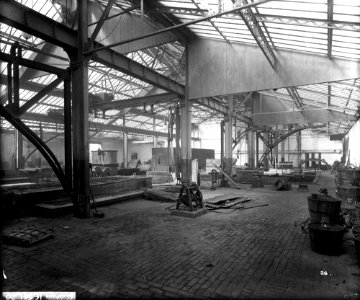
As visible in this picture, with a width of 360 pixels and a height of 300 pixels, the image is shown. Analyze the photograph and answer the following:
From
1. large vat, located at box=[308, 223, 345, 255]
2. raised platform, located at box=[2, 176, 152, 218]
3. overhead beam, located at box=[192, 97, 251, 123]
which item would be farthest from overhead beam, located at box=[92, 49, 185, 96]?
large vat, located at box=[308, 223, 345, 255]

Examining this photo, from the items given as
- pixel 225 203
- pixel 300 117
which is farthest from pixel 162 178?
pixel 300 117

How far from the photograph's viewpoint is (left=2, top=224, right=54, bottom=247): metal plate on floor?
5508 millimetres

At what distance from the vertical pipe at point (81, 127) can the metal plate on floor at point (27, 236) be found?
193 centimetres

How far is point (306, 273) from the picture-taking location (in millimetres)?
4176

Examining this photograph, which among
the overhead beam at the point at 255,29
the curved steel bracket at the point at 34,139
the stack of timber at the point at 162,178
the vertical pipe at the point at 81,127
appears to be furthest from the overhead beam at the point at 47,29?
the stack of timber at the point at 162,178

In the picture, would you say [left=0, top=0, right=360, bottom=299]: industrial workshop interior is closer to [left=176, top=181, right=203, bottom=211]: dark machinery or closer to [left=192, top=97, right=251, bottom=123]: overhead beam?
[left=176, top=181, right=203, bottom=211]: dark machinery

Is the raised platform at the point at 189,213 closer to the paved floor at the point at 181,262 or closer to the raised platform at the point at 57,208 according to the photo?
the paved floor at the point at 181,262

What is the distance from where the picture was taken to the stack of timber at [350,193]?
688 cm

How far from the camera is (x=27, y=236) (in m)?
5.71

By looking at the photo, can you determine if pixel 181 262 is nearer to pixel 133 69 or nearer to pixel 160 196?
pixel 160 196

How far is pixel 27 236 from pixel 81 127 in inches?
142

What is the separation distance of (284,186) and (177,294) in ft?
42.0

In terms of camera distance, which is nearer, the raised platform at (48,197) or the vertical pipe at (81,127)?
the raised platform at (48,197)

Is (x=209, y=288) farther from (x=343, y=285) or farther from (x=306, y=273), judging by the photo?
(x=343, y=285)
